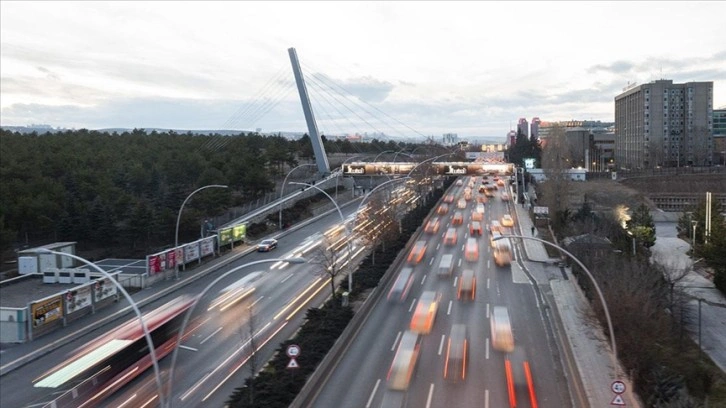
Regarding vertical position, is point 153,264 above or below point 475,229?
above

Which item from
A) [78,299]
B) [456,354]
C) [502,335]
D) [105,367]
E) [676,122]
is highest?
[676,122]

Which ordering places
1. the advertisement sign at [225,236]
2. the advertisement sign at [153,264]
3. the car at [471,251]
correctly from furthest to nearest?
the advertisement sign at [225,236]
the car at [471,251]
the advertisement sign at [153,264]

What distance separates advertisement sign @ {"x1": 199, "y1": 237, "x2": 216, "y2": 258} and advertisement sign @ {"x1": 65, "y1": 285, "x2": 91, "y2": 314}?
38.4 feet

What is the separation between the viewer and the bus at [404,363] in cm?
1902

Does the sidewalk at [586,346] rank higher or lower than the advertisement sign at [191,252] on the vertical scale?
lower

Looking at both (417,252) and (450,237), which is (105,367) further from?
(450,237)

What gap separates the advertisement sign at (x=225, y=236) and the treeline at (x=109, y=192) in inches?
155

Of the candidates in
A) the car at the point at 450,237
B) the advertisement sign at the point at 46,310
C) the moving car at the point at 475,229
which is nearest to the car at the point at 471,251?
the car at the point at 450,237

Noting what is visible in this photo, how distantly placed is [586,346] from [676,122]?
112 metres

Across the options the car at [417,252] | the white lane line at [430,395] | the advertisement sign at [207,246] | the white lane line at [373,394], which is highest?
the advertisement sign at [207,246]

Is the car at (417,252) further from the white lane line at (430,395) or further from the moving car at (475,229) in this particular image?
the white lane line at (430,395)

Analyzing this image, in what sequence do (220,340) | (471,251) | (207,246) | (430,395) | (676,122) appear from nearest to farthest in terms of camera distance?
(430,395), (220,340), (207,246), (471,251), (676,122)

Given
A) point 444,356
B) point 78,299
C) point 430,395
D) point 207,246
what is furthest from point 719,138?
point 78,299

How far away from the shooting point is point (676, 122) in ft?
389
